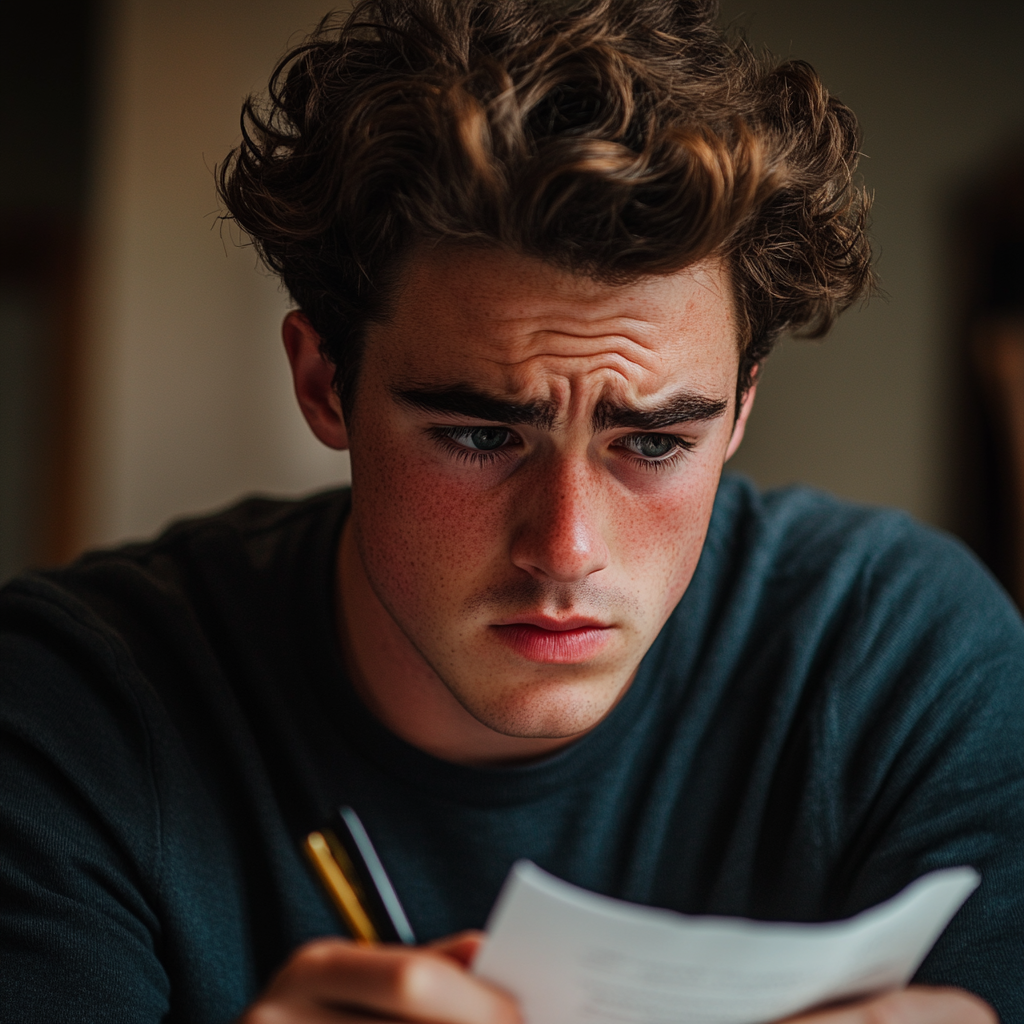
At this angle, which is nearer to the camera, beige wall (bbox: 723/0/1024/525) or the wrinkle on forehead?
the wrinkle on forehead

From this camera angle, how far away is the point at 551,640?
0.97 meters

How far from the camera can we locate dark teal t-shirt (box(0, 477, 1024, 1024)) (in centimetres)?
100

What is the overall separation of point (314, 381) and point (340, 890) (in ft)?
1.95

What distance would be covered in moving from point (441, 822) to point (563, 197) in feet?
1.95

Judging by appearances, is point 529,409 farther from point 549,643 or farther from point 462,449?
point 549,643

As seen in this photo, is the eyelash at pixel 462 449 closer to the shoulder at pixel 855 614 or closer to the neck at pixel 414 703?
the neck at pixel 414 703

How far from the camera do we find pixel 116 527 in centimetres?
363

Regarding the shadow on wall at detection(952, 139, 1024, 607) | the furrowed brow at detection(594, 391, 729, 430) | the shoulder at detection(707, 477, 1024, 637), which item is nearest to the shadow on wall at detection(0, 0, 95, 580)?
the shadow on wall at detection(952, 139, 1024, 607)

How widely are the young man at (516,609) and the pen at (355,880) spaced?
11.0 inches

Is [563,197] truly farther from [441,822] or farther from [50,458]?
[50,458]

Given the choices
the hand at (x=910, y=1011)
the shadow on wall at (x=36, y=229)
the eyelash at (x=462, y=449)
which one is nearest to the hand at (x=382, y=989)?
the hand at (x=910, y=1011)

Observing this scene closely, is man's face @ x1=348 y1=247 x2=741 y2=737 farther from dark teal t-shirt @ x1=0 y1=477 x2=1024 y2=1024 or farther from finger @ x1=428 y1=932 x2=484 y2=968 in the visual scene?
finger @ x1=428 y1=932 x2=484 y2=968

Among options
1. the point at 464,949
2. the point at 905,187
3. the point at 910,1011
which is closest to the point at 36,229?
the point at 905,187

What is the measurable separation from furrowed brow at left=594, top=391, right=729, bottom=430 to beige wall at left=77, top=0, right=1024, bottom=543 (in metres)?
2.70
